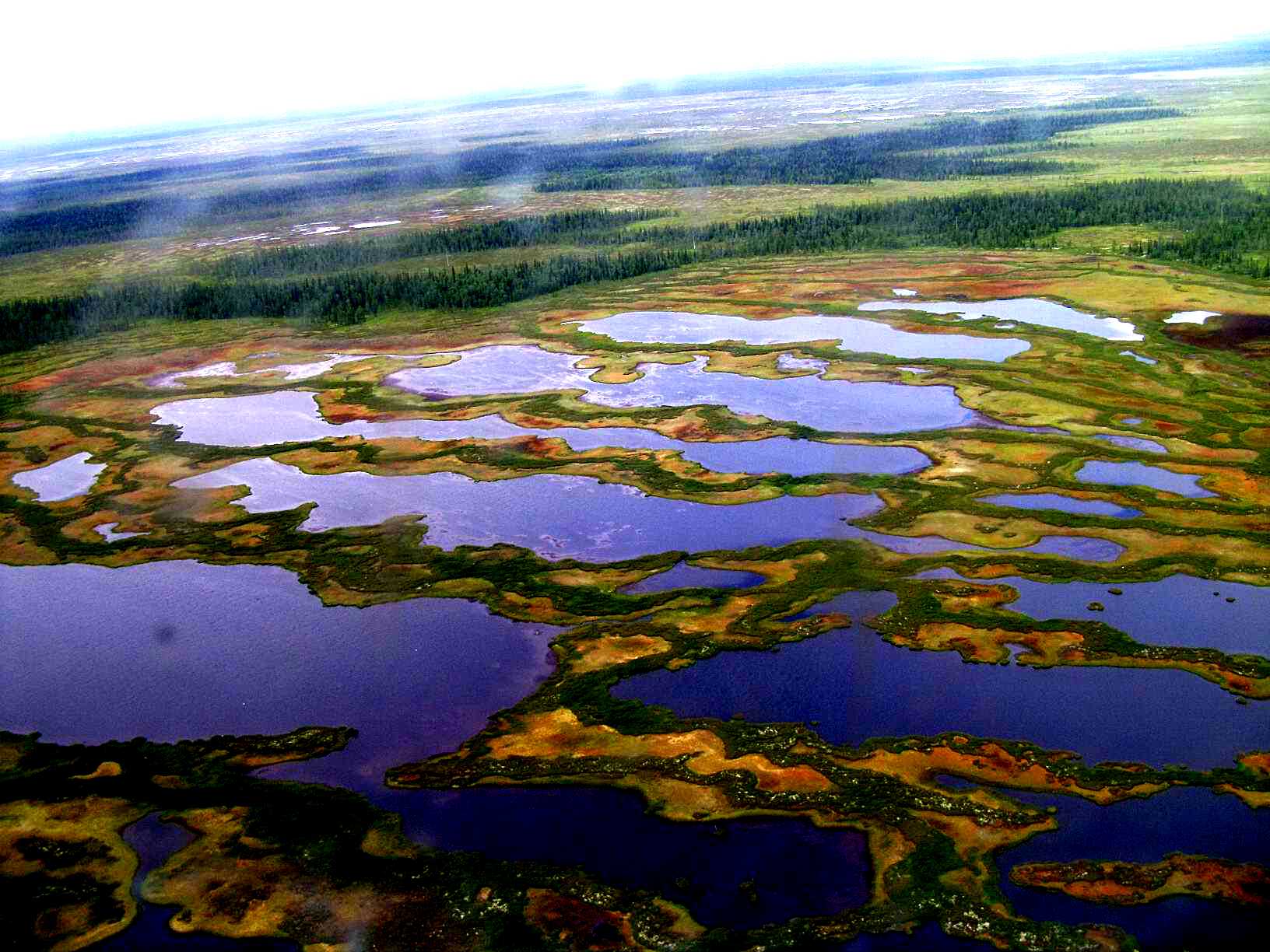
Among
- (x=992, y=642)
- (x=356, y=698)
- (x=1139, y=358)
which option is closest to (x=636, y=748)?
(x=356, y=698)

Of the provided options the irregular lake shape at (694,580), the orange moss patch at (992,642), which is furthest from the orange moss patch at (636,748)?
the irregular lake shape at (694,580)

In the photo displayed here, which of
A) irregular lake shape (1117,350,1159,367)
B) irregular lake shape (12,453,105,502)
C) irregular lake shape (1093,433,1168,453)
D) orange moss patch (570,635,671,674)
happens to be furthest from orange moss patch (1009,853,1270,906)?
irregular lake shape (12,453,105,502)

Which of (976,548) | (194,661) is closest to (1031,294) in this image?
(976,548)

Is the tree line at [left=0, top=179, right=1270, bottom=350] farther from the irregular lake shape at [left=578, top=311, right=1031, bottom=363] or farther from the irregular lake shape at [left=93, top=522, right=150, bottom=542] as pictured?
the irregular lake shape at [left=93, top=522, right=150, bottom=542]

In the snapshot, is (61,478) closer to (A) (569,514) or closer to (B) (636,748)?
(A) (569,514)

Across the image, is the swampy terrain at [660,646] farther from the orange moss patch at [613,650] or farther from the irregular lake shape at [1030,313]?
the irregular lake shape at [1030,313]

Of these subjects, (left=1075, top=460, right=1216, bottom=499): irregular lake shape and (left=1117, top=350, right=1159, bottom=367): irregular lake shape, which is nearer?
(left=1075, top=460, right=1216, bottom=499): irregular lake shape
